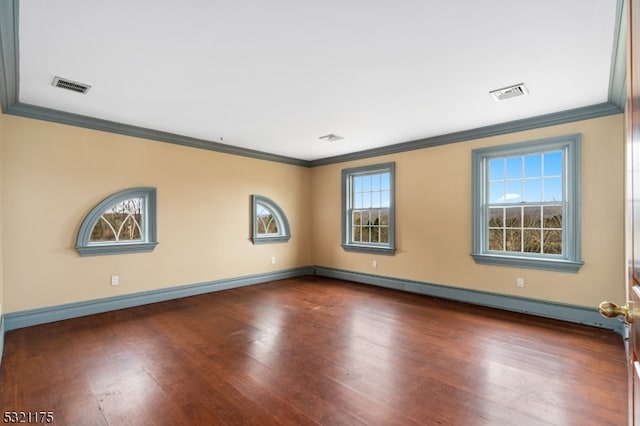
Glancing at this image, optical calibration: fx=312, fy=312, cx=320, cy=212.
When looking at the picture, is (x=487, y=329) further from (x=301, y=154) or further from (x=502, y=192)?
(x=301, y=154)

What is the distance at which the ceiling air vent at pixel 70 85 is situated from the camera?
2887 mm

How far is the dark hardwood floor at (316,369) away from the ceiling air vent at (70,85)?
8.22 ft

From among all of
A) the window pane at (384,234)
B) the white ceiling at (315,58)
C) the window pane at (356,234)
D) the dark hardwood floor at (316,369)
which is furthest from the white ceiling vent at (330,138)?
the dark hardwood floor at (316,369)

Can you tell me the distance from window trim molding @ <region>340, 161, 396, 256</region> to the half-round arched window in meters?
3.34

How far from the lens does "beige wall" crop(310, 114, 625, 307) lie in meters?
3.49

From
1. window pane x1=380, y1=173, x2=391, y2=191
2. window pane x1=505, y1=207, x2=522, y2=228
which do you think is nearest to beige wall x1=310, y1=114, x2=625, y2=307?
window pane x1=380, y1=173, x2=391, y2=191

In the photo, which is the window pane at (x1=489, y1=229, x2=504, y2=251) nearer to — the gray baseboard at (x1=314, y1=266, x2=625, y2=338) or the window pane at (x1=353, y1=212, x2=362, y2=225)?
the gray baseboard at (x1=314, y1=266, x2=625, y2=338)

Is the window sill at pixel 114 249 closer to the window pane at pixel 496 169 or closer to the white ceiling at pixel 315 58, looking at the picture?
the white ceiling at pixel 315 58

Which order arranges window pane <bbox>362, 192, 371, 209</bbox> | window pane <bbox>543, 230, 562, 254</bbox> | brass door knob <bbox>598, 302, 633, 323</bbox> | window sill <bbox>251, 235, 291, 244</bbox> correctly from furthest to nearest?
window pane <bbox>362, 192, 371, 209</bbox>, window sill <bbox>251, 235, 291, 244</bbox>, window pane <bbox>543, 230, 562, 254</bbox>, brass door knob <bbox>598, 302, 633, 323</bbox>

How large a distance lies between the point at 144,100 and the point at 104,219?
1801mm

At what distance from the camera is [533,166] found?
4125 millimetres

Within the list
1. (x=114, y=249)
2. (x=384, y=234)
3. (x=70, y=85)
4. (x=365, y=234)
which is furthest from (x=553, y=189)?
(x=114, y=249)

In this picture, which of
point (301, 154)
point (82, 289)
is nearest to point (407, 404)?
point (82, 289)

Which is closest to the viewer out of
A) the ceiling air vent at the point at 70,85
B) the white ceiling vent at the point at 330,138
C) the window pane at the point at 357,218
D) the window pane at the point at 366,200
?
the ceiling air vent at the point at 70,85
